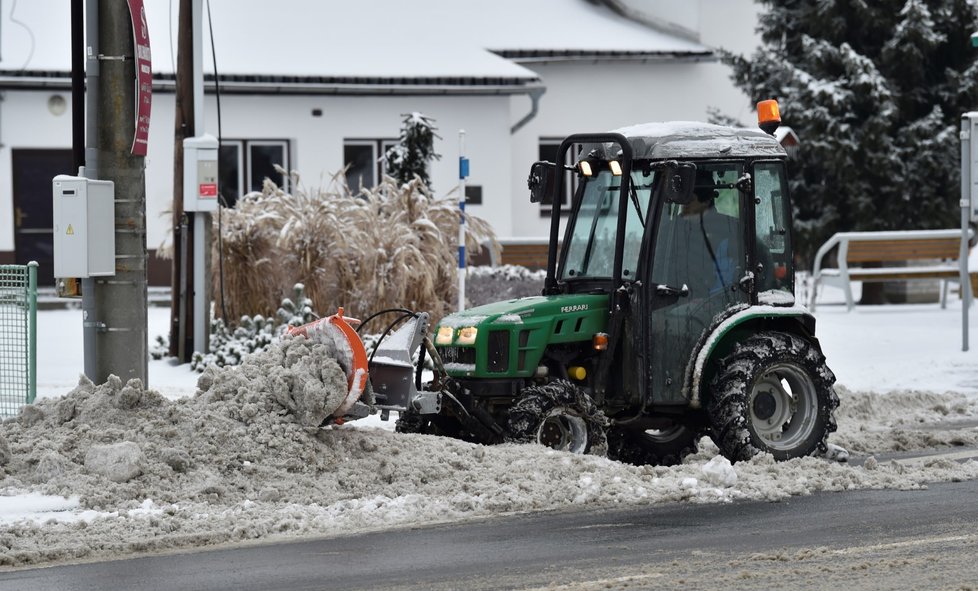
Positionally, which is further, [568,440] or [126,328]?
[126,328]

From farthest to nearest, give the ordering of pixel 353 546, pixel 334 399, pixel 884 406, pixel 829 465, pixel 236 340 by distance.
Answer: pixel 236 340
pixel 884 406
pixel 829 465
pixel 334 399
pixel 353 546

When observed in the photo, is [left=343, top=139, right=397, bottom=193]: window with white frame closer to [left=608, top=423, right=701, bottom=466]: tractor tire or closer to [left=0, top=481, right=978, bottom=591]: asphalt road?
[left=608, top=423, right=701, bottom=466]: tractor tire

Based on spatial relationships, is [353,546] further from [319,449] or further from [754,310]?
[754,310]

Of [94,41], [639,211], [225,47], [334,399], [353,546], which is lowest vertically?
[353,546]

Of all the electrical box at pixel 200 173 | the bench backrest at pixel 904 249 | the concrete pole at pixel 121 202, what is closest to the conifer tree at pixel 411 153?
the bench backrest at pixel 904 249

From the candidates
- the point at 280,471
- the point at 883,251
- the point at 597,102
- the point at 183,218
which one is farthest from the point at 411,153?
the point at 280,471

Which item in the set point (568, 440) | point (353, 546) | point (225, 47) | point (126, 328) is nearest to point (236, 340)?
point (126, 328)

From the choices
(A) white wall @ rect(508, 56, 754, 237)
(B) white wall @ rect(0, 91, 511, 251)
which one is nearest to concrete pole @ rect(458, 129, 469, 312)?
(B) white wall @ rect(0, 91, 511, 251)

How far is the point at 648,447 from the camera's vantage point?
10953 millimetres

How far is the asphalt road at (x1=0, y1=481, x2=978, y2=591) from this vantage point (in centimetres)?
714

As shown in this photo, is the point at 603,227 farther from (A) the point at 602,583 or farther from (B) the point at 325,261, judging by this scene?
(B) the point at 325,261

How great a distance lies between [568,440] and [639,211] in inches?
60.7

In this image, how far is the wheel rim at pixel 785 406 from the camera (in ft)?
35.3

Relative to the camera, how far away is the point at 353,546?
8.03 m
